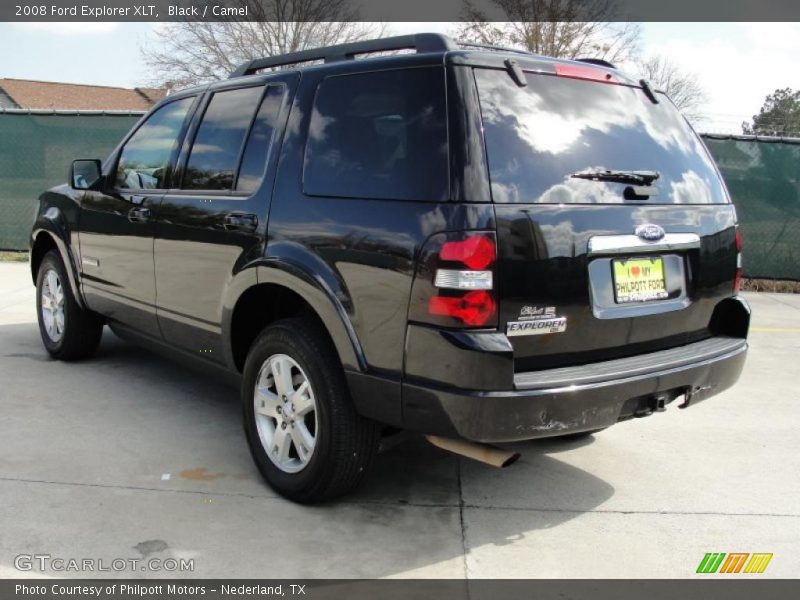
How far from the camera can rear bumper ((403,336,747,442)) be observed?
9.25ft

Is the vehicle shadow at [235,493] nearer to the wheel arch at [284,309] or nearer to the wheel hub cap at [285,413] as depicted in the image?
the wheel hub cap at [285,413]

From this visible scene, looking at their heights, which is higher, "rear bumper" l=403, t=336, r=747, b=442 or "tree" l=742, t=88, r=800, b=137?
"tree" l=742, t=88, r=800, b=137

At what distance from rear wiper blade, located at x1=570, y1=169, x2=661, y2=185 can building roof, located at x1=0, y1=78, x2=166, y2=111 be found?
47.2 metres

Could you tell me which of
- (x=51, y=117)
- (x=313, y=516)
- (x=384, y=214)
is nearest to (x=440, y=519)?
(x=313, y=516)

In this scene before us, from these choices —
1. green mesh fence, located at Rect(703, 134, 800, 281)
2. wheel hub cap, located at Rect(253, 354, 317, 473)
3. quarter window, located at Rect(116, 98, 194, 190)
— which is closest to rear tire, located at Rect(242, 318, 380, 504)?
wheel hub cap, located at Rect(253, 354, 317, 473)

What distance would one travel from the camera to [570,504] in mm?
3658

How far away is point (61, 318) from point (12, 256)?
608 cm

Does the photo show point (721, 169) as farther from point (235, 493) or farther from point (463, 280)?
point (235, 493)

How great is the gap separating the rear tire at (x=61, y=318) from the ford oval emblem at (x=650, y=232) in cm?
398

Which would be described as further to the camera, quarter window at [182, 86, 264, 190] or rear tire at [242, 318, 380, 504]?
quarter window at [182, 86, 264, 190]

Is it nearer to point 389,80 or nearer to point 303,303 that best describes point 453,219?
point 389,80

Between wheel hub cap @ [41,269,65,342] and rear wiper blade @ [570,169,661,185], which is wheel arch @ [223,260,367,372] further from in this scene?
wheel hub cap @ [41,269,65,342]

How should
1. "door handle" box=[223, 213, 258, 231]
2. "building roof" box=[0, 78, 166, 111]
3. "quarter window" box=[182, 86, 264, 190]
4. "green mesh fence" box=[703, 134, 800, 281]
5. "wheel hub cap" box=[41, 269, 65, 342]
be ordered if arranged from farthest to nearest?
"building roof" box=[0, 78, 166, 111]
"green mesh fence" box=[703, 134, 800, 281]
"wheel hub cap" box=[41, 269, 65, 342]
"quarter window" box=[182, 86, 264, 190]
"door handle" box=[223, 213, 258, 231]

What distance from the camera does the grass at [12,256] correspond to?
10859 millimetres
